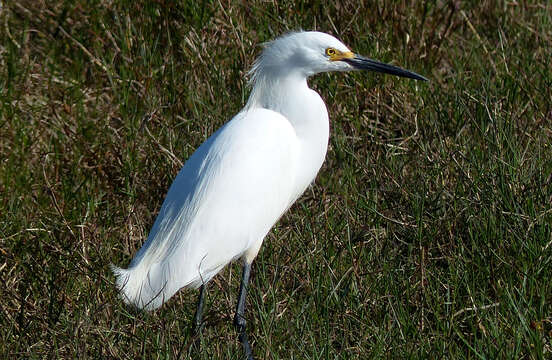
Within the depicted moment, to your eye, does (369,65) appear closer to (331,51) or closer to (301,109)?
(331,51)

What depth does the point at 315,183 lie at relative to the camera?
12.1ft

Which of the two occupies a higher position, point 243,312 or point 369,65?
point 369,65

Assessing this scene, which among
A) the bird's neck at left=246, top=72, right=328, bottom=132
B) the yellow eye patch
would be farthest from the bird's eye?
the bird's neck at left=246, top=72, right=328, bottom=132

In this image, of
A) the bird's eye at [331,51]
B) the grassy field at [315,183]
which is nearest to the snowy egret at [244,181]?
the bird's eye at [331,51]

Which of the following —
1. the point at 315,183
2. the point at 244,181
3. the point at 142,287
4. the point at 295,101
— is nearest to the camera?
the point at 142,287

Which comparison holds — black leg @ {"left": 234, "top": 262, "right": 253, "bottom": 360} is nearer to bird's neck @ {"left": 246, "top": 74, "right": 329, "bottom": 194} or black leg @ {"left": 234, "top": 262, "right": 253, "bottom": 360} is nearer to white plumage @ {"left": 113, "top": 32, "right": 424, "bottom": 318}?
white plumage @ {"left": 113, "top": 32, "right": 424, "bottom": 318}

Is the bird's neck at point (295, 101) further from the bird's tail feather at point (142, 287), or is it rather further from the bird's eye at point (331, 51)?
the bird's tail feather at point (142, 287)

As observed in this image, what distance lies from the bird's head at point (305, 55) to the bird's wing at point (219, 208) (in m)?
0.18

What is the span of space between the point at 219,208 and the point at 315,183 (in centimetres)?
83

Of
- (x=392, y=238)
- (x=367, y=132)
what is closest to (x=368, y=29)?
(x=367, y=132)

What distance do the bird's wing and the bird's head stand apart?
18 cm

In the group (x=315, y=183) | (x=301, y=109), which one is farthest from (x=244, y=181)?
(x=315, y=183)

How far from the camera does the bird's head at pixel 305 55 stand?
304 cm

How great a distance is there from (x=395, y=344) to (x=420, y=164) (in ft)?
3.14
